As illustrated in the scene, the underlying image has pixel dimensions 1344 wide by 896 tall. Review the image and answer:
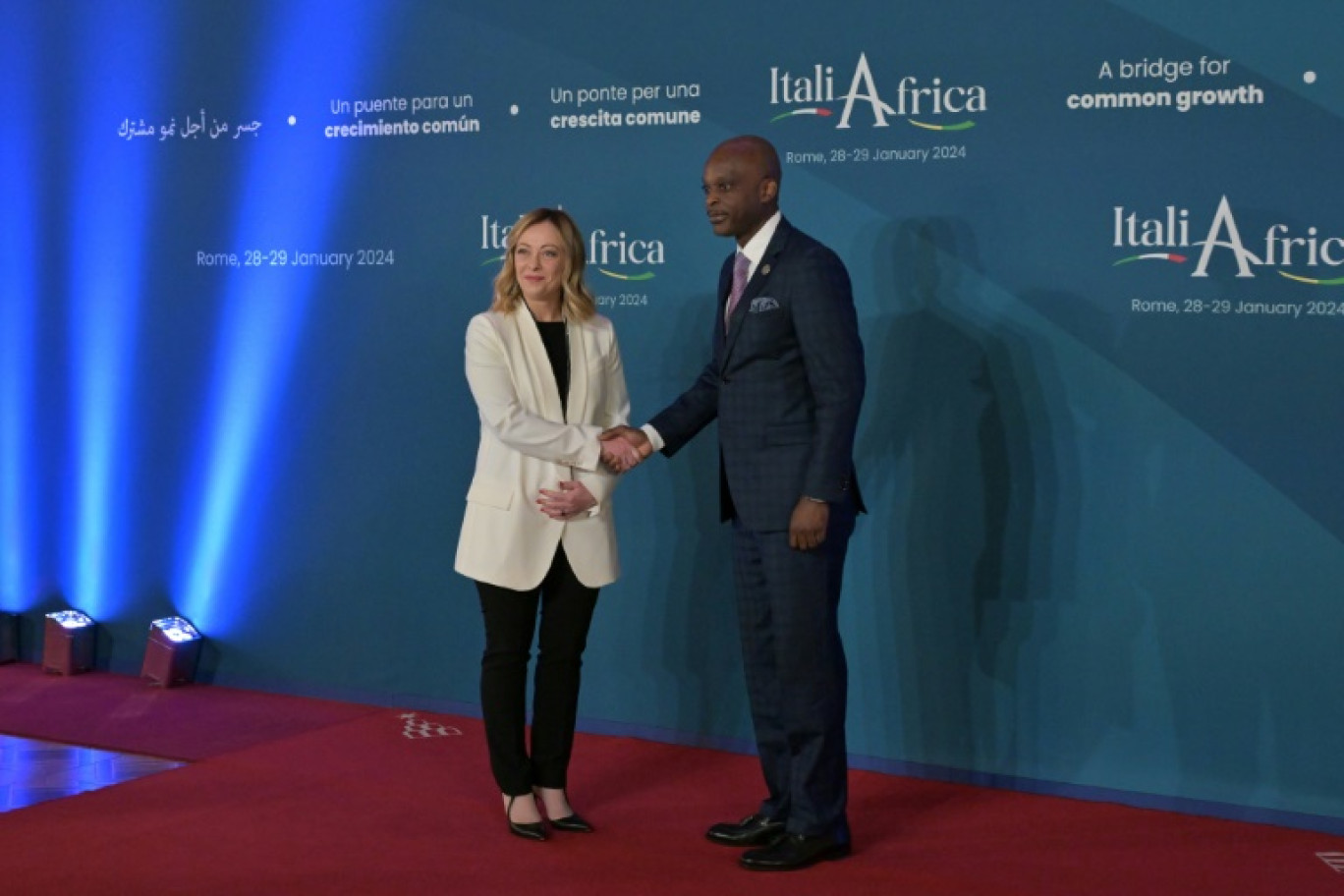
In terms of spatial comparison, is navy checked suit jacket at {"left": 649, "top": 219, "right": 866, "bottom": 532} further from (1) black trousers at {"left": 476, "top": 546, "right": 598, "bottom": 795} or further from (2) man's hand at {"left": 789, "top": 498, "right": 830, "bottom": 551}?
(1) black trousers at {"left": 476, "top": 546, "right": 598, "bottom": 795}

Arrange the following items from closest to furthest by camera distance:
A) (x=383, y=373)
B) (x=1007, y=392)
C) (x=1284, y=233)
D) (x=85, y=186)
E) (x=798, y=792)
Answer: (x=798, y=792), (x=1284, y=233), (x=1007, y=392), (x=383, y=373), (x=85, y=186)

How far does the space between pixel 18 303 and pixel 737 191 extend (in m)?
3.71

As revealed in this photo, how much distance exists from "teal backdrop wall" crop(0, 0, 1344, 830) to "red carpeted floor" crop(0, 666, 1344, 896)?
0.88 ft

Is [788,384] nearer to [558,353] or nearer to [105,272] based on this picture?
[558,353]

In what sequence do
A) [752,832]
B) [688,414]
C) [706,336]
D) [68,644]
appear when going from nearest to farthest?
[752,832] < [688,414] < [706,336] < [68,644]

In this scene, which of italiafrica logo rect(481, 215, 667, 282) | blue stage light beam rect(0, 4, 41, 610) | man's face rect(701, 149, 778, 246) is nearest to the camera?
man's face rect(701, 149, 778, 246)

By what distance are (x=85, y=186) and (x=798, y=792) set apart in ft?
12.7

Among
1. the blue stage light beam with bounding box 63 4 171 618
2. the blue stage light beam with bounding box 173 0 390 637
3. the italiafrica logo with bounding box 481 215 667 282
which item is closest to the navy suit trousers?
the italiafrica logo with bounding box 481 215 667 282

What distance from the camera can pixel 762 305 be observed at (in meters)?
3.86

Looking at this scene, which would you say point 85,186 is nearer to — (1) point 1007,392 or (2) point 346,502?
(2) point 346,502

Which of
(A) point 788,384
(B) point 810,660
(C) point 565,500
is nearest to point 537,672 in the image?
(C) point 565,500

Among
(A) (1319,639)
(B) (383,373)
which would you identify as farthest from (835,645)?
(B) (383,373)

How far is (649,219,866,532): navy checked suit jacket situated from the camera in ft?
12.4

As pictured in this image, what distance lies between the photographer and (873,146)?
15.6ft
